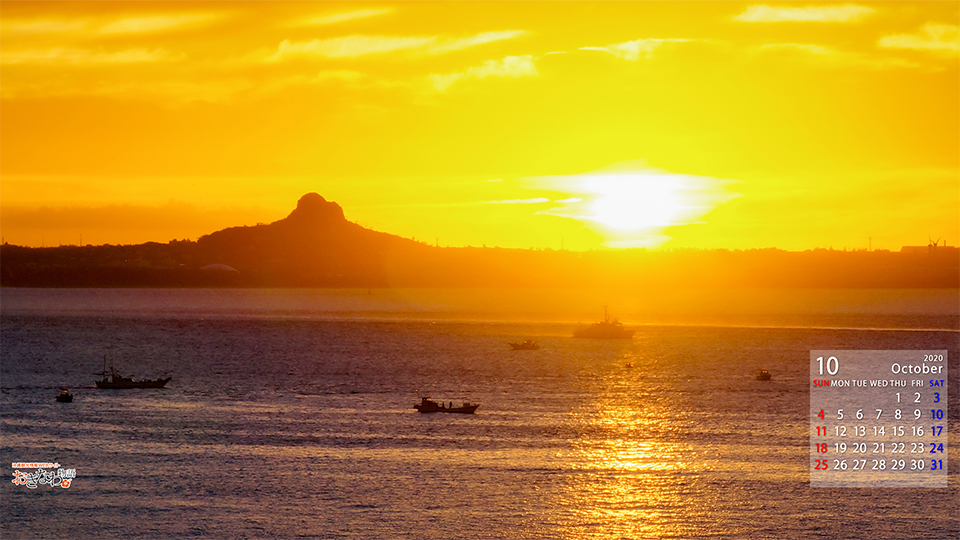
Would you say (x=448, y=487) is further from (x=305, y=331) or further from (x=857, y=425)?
(x=305, y=331)

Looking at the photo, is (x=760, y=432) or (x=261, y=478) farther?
(x=760, y=432)

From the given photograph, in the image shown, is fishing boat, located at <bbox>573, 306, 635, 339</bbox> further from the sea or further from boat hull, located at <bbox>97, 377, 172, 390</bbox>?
boat hull, located at <bbox>97, 377, 172, 390</bbox>

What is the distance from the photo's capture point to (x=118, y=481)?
130 feet

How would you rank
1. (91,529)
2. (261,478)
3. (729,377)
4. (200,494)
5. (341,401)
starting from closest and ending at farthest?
(91,529) → (200,494) → (261,478) → (341,401) → (729,377)

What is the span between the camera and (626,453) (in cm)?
4634

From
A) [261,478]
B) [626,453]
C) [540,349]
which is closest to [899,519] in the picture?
[626,453]

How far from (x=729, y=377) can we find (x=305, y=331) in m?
87.5

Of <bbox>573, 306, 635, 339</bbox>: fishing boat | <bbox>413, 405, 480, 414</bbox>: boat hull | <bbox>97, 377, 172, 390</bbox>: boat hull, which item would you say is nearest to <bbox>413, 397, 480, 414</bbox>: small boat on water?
<bbox>413, 405, 480, 414</bbox>: boat hull

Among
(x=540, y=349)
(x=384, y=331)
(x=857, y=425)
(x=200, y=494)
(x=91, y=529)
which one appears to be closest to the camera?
(x=91, y=529)
